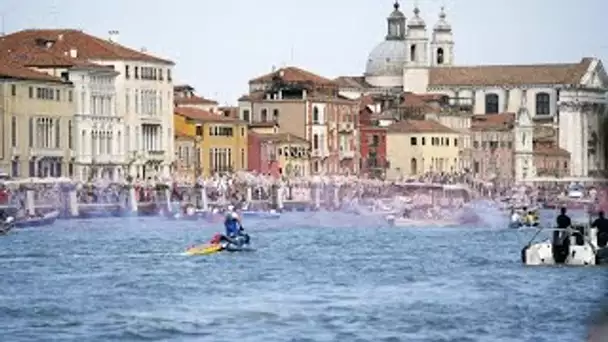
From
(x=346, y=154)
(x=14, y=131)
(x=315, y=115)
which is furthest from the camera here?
(x=346, y=154)

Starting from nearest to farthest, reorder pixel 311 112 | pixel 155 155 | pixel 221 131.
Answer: pixel 155 155, pixel 221 131, pixel 311 112

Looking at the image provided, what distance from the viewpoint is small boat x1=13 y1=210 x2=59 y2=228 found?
7869cm

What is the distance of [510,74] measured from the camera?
167m

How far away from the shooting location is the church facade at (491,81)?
16138 centimetres

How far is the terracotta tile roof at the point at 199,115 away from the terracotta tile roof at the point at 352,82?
23.2m

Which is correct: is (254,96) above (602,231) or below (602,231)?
Result: above

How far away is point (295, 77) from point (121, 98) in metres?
23.7

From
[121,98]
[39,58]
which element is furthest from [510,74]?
[39,58]

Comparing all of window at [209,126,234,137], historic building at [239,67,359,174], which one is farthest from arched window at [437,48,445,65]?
window at [209,126,234,137]

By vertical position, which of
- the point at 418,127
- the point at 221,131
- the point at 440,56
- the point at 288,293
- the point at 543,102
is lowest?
the point at 288,293

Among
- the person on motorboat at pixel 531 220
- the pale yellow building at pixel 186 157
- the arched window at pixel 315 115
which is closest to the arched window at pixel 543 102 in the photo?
the arched window at pixel 315 115

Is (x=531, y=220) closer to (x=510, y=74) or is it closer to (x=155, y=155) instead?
(x=155, y=155)

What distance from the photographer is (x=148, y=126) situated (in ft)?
357

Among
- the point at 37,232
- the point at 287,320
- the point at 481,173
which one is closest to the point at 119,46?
the point at 37,232
